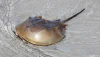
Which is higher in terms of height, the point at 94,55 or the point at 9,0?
the point at 9,0

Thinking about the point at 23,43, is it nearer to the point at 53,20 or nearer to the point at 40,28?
the point at 40,28

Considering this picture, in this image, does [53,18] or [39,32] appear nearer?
[39,32]

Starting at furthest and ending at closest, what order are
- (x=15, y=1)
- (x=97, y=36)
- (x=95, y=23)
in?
(x=15, y=1) < (x=95, y=23) < (x=97, y=36)

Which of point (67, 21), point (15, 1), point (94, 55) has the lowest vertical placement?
point (94, 55)

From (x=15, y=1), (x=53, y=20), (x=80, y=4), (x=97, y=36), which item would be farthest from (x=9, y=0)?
(x=97, y=36)
